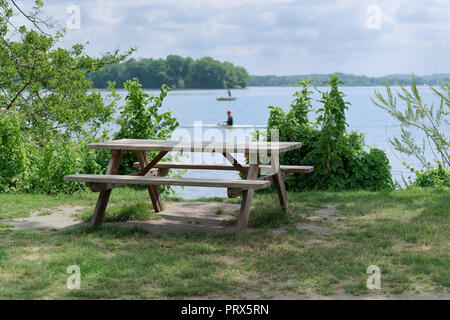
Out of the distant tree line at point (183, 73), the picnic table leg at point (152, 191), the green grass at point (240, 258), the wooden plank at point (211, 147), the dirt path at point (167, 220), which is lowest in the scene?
the dirt path at point (167, 220)

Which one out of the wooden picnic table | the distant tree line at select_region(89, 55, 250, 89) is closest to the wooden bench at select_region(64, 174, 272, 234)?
the wooden picnic table

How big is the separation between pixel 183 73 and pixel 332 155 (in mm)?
29403

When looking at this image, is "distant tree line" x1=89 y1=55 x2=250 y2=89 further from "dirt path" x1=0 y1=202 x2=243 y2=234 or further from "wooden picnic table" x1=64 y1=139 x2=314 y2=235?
"wooden picnic table" x1=64 y1=139 x2=314 y2=235

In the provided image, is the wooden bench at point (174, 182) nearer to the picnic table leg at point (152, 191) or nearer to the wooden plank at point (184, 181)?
the wooden plank at point (184, 181)

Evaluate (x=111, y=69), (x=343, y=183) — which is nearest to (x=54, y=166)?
(x=343, y=183)

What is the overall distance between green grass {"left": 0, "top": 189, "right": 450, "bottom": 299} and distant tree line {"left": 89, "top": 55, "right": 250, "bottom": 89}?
8363 mm

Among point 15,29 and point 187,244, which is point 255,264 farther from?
point 15,29

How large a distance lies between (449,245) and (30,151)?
6.27 m

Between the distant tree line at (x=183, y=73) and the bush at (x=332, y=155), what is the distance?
21.3ft

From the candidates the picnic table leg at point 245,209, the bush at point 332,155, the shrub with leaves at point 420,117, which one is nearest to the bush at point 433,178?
the shrub with leaves at point 420,117

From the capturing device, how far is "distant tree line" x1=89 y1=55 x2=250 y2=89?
2017cm

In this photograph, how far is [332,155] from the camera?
7410mm

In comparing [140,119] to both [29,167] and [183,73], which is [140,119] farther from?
[183,73]

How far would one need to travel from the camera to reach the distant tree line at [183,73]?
20.2 metres
